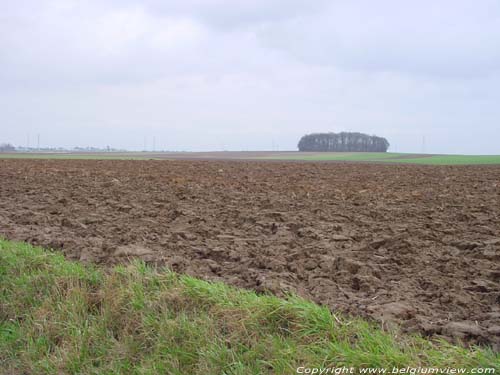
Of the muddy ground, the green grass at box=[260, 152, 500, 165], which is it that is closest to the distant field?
the green grass at box=[260, 152, 500, 165]

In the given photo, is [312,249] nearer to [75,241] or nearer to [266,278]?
[266,278]

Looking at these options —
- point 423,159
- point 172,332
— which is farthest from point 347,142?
point 172,332

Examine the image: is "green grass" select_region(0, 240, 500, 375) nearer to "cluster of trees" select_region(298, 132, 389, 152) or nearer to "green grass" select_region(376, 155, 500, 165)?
"green grass" select_region(376, 155, 500, 165)

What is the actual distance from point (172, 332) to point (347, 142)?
111336mm

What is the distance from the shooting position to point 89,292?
16.9 feet

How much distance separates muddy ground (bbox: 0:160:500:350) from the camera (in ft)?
14.6

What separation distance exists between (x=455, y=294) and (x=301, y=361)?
2.09 metres

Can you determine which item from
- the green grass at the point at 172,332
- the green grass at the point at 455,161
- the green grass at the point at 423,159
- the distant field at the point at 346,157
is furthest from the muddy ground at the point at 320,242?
the green grass at the point at 423,159

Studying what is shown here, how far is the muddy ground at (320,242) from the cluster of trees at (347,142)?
100 metres

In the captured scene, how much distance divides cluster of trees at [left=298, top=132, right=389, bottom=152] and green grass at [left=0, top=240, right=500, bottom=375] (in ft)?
358

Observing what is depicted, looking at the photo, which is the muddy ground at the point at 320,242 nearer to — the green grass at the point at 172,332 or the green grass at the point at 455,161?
the green grass at the point at 172,332

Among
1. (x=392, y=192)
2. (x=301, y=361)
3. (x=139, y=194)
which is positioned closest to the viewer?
(x=301, y=361)

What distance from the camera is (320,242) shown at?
23.2 feet

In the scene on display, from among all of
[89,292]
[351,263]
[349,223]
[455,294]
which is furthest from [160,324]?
[349,223]
